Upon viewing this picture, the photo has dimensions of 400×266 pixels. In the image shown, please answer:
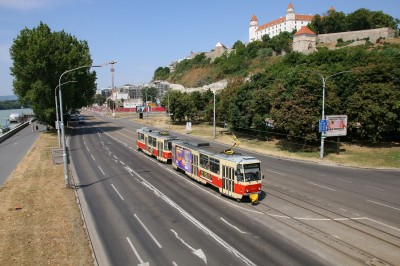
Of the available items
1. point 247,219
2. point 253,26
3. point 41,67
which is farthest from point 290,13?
point 247,219

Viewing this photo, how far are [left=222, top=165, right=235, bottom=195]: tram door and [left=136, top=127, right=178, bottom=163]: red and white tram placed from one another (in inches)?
459

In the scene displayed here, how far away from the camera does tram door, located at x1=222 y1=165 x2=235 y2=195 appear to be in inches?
702

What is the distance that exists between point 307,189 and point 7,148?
40862 millimetres

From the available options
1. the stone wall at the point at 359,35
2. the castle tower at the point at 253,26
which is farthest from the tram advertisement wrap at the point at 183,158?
the castle tower at the point at 253,26

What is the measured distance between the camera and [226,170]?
18234 millimetres

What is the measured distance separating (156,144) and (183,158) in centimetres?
761

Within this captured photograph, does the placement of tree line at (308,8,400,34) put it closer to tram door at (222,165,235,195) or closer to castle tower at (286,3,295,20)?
castle tower at (286,3,295,20)

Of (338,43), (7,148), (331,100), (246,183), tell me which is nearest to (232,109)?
(331,100)

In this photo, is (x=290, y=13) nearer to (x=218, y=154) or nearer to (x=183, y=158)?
(x=183, y=158)

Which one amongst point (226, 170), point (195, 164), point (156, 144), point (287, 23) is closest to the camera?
point (226, 170)

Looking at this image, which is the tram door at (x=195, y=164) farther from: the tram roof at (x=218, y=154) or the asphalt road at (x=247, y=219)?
the asphalt road at (x=247, y=219)

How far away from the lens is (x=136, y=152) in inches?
1465

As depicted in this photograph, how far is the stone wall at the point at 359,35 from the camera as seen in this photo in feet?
356

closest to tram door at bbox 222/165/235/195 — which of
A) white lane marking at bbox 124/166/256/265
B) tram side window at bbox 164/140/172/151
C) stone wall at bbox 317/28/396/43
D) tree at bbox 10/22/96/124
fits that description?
white lane marking at bbox 124/166/256/265
